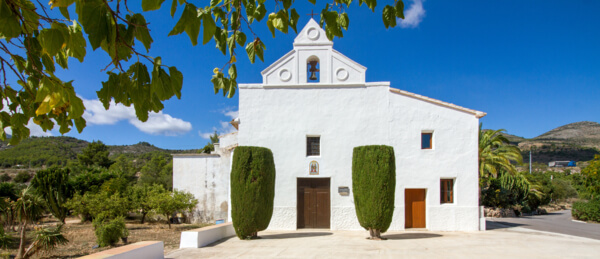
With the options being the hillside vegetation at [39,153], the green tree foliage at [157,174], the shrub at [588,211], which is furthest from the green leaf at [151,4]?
the hillside vegetation at [39,153]

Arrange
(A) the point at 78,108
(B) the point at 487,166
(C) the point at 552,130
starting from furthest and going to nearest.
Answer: (C) the point at 552,130, (B) the point at 487,166, (A) the point at 78,108

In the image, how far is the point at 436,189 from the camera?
1566cm

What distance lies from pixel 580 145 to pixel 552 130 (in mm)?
17909

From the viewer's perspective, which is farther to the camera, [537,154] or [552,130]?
[552,130]

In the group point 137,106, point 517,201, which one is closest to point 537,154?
point 517,201

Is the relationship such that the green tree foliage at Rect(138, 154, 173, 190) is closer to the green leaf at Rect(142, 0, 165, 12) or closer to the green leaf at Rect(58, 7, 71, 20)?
the green leaf at Rect(58, 7, 71, 20)

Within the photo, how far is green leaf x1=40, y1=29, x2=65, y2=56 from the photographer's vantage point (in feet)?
7.17

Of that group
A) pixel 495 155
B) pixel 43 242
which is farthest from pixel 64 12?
pixel 495 155

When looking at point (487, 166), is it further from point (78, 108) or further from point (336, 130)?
point (78, 108)

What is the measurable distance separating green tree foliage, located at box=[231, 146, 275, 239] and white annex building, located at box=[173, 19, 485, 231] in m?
3.01

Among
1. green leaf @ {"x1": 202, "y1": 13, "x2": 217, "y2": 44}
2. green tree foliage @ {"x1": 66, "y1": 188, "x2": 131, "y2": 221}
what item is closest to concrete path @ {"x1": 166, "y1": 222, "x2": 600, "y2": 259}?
green tree foliage @ {"x1": 66, "y1": 188, "x2": 131, "y2": 221}

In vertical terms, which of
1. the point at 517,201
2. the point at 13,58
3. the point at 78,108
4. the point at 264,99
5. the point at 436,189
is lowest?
the point at 517,201

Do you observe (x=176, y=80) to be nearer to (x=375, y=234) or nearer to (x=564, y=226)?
(x=375, y=234)

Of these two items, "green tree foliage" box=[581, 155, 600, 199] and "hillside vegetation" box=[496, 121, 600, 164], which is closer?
"green tree foliage" box=[581, 155, 600, 199]
